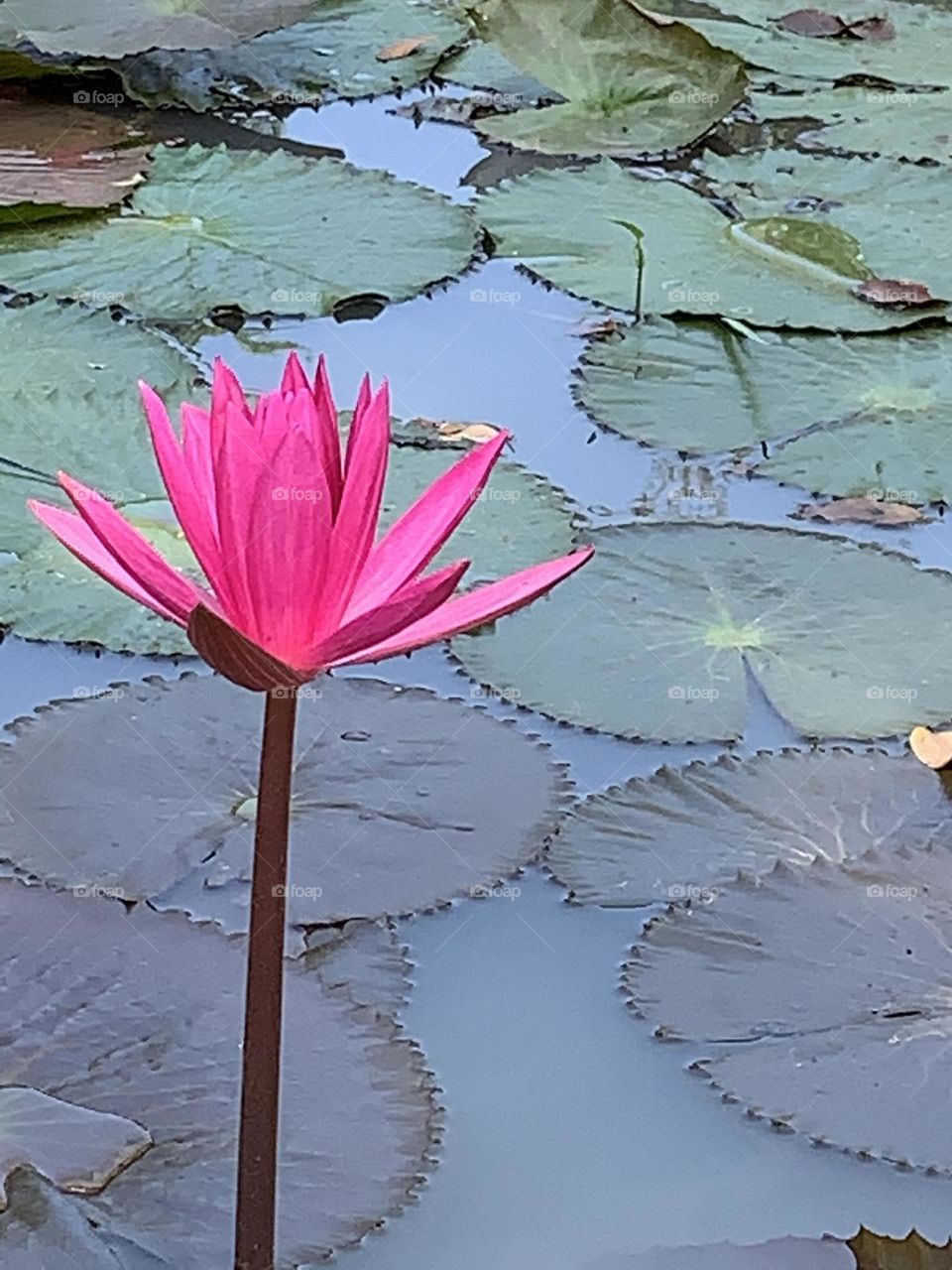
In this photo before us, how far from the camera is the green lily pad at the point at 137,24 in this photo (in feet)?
10.6

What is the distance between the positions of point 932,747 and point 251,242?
149 cm

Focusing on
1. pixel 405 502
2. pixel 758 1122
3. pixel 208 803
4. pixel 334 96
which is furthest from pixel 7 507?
pixel 334 96

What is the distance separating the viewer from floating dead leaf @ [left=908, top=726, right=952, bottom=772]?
1763 mm

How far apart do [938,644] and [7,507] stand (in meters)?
1.05

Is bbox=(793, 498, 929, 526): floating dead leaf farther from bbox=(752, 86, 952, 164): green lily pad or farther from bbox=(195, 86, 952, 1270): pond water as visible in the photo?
bbox=(752, 86, 952, 164): green lily pad

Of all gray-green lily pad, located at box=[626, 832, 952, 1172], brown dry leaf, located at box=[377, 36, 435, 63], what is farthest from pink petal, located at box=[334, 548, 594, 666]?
brown dry leaf, located at box=[377, 36, 435, 63]

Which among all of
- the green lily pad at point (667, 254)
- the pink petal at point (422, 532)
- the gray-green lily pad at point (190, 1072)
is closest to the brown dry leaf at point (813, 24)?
the green lily pad at point (667, 254)

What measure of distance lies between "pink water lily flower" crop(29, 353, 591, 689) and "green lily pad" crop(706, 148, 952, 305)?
2026 mm

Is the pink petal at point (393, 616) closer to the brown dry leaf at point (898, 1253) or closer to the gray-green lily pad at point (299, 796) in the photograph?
the brown dry leaf at point (898, 1253)

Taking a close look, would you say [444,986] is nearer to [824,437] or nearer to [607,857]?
[607,857]

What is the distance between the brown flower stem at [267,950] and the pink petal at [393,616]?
3 centimetres

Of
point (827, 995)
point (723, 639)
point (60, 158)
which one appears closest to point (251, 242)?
point (60, 158)

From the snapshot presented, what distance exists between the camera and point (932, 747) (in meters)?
1.78

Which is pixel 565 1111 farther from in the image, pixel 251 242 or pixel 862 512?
pixel 251 242
